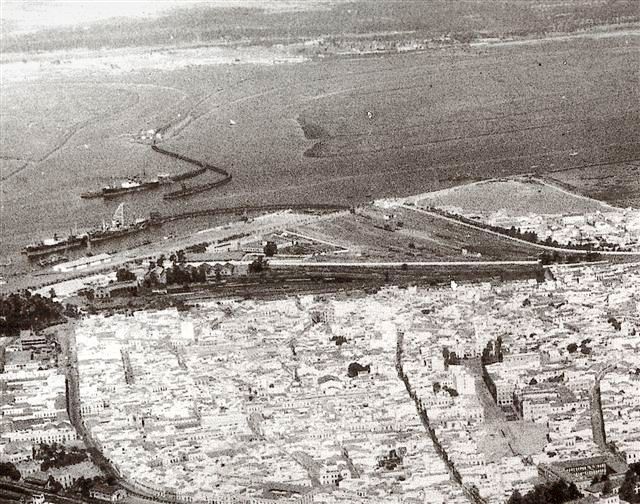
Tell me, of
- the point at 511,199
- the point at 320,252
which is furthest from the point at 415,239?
the point at 511,199

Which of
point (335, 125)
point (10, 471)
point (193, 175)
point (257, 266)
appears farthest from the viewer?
point (335, 125)

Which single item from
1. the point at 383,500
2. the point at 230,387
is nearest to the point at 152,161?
the point at 230,387

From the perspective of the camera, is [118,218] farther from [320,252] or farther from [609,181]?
→ [609,181]

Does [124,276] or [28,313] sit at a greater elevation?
[124,276]

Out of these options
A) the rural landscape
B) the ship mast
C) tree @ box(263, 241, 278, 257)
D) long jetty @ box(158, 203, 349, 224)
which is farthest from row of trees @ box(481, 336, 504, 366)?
the ship mast

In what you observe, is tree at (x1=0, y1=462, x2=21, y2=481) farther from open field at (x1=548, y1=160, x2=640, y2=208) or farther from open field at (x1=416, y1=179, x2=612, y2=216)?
open field at (x1=548, y1=160, x2=640, y2=208)

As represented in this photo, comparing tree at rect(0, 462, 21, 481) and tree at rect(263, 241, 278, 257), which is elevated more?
tree at rect(263, 241, 278, 257)

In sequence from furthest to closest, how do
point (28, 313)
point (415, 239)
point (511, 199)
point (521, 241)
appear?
point (511, 199), point (415, 239), point (521, 241), point (28, 313)
